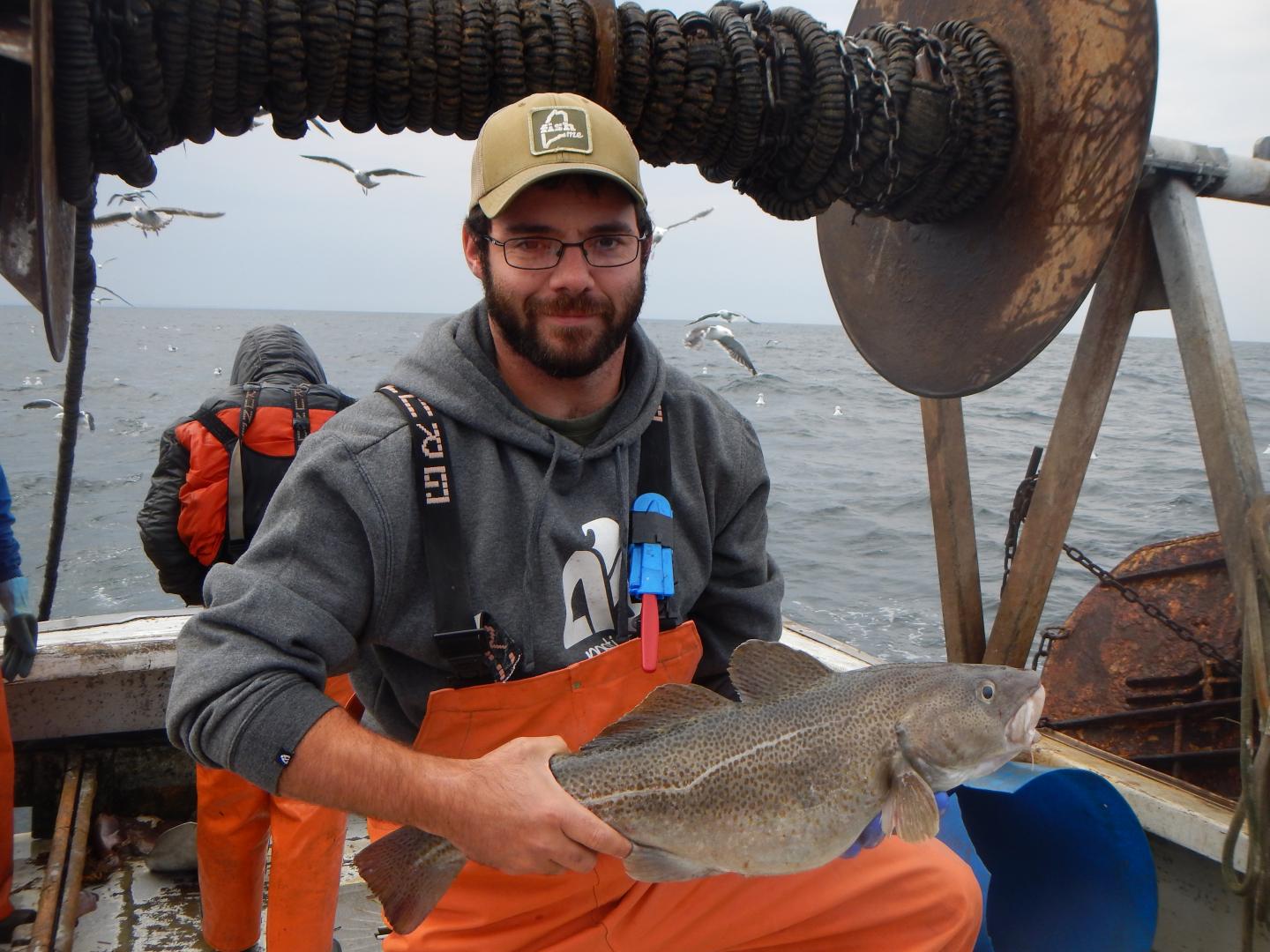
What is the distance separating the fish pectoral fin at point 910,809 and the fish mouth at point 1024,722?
23 centimetres

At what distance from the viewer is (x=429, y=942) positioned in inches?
105

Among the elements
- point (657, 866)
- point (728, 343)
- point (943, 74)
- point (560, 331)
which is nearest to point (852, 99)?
point (943, 74)

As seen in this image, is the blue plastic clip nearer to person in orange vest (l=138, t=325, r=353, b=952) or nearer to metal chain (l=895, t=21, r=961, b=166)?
metal chain (l=895, t=21, r=961, b=166)

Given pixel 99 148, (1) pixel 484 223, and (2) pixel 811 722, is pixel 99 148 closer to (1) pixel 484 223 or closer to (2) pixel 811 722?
(1) pixel 484 223

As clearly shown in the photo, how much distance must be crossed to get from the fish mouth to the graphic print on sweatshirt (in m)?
1.06

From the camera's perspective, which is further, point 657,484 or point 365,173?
point 365,173

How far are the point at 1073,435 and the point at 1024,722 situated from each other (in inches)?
65.1

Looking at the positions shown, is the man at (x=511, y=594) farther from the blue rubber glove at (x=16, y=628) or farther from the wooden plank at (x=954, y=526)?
the blue rubber glove at (x=16, y=628)

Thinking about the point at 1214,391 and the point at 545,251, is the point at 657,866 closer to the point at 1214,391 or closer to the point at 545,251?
the point at 545,251

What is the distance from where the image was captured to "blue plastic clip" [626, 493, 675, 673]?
270 cm

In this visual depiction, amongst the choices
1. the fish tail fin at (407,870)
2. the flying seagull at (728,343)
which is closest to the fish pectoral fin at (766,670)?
the fish tail fin at (407,870)

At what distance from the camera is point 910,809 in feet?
7.59

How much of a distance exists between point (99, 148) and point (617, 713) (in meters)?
1.94

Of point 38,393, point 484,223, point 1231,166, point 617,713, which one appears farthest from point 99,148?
point 38,393
